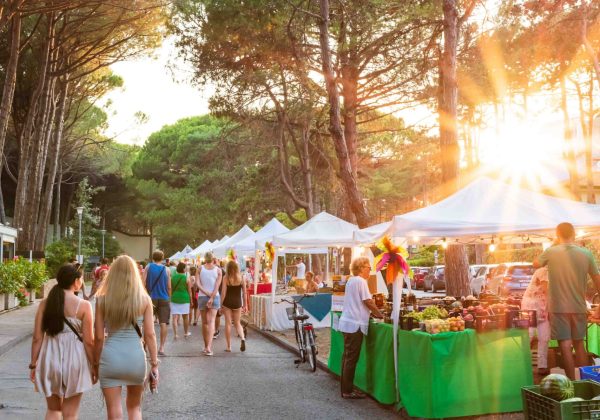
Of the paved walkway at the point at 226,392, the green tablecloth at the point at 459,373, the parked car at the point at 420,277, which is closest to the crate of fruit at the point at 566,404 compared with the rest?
the green tablecloth at the point at 459,373

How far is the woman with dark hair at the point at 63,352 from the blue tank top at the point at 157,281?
273 inches

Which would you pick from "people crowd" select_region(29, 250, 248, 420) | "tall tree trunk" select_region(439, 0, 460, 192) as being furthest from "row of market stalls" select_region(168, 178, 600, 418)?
"people crowd" select_region(29, 250, 248, 420)

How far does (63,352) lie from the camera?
4.93 meters

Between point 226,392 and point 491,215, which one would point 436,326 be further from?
point 226,392

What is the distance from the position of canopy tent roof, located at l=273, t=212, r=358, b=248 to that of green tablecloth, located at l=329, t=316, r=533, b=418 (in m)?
9.02

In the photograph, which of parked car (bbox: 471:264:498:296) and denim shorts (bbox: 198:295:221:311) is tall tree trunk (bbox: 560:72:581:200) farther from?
denim shorts (bbox: 198:295:221:311)

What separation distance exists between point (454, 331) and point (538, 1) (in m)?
18.0

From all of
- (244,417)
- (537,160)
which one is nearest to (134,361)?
(244,417)

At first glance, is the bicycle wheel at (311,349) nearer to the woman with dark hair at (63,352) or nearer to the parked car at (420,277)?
the woman with dark hair at (63,352)

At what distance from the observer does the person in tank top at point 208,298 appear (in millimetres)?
12172

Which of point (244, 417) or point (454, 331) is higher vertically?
point (454, 331)

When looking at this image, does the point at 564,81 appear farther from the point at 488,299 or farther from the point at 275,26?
the point at 488,299

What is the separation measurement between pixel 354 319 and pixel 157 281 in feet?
16.0

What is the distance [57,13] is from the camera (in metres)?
28.0
